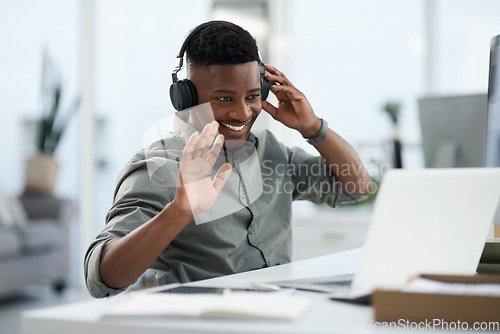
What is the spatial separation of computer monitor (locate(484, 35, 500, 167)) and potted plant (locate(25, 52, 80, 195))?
138 inches

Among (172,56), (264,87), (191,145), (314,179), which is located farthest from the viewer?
(172,56)

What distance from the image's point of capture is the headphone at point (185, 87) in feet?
3.62

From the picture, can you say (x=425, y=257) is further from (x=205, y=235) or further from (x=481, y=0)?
(x=481, y=0)

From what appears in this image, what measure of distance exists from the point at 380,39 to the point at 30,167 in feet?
8.34

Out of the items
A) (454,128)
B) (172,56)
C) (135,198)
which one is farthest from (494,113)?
(172,56)

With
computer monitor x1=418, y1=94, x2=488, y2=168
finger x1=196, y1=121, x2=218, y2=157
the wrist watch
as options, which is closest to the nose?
the wrist watch

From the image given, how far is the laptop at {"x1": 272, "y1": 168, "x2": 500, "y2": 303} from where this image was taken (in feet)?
1.88

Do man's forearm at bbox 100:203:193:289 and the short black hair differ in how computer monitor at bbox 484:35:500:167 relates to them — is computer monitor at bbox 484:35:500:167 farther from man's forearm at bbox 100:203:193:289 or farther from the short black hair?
man's forearm at bbox 100:203:193:289

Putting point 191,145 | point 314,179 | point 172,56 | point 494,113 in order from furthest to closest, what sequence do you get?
1. point 172,56
2. point 314,179
3. point 494,113
4. point 191,145

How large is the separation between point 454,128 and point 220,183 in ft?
2.63

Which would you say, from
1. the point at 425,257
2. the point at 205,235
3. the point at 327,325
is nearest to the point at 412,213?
the point at 425,257

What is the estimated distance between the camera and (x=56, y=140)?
4121 mm

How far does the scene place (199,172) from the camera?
2.49 feet
